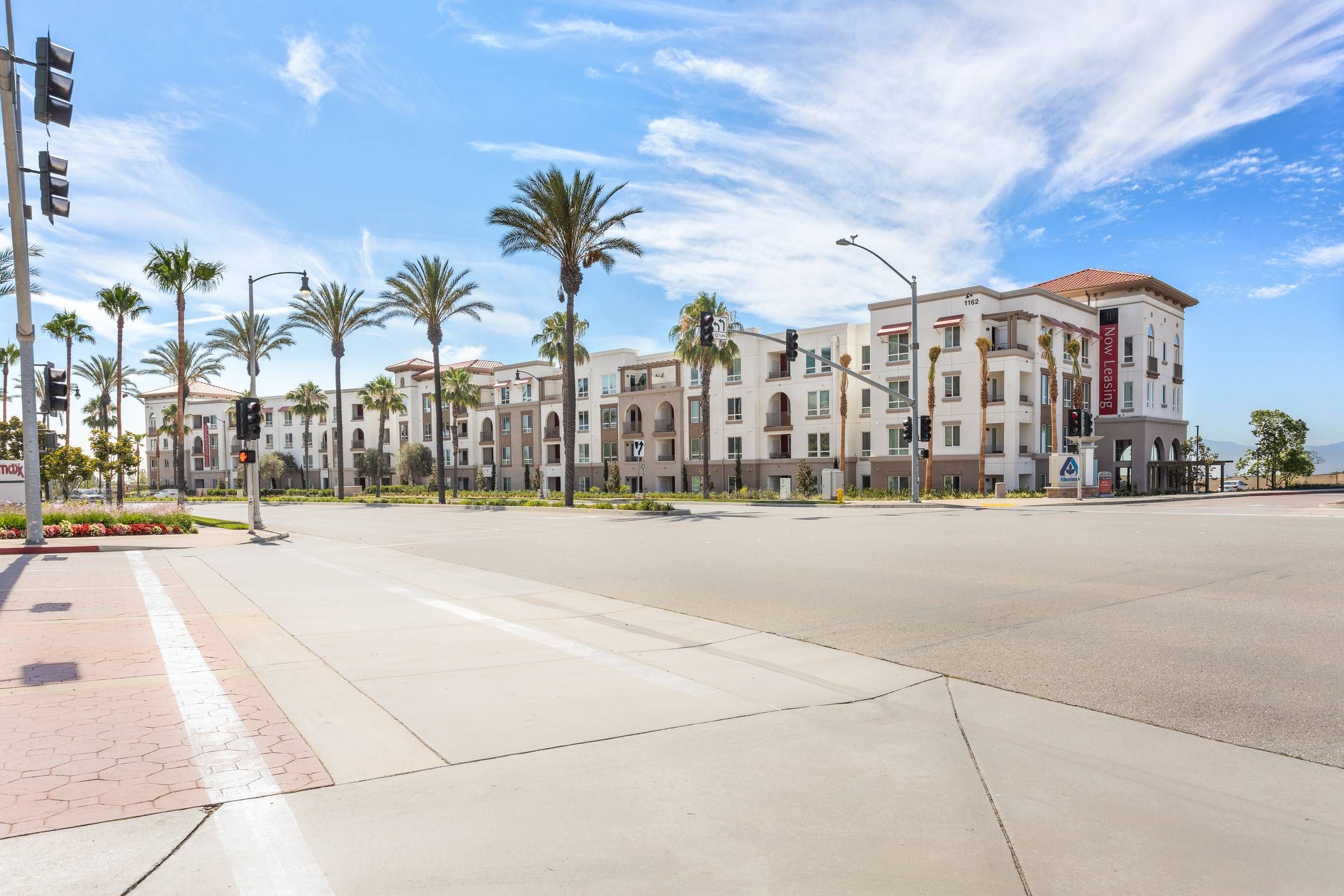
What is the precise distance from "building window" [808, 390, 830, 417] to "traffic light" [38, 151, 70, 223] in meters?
47.8

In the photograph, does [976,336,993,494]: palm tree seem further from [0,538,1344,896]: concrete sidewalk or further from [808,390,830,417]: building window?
[0,538,1344,896]: concrete sidewalk

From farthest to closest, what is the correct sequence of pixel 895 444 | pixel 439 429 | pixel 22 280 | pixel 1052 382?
pixel 895 444 < pixel 1052 382 < pixel 439 429 < pixel 22 280

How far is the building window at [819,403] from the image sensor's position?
187ft

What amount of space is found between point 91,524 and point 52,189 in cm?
1083

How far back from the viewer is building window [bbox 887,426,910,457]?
53094 mm

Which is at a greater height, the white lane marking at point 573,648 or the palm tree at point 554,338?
the palm tree at point 554,338

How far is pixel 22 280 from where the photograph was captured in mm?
16891

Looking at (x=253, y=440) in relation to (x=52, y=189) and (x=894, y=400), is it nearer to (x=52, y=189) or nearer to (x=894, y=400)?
(x=52, y=189)

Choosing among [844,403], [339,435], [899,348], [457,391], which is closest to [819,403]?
[844,403]

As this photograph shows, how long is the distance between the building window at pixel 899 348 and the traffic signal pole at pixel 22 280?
46418mm

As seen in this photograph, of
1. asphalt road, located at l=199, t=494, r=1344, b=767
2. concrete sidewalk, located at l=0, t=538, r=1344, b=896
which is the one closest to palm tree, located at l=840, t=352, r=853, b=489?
asphalt road, located at l=199, t=494, r=1344, b=767

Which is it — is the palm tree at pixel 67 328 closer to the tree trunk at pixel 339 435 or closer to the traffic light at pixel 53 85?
the tree trunk at pixel 339 435

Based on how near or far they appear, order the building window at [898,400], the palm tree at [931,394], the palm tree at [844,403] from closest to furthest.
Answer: the palm tree at [931,394], the building window at [898,400], the palm tree at [844,403]

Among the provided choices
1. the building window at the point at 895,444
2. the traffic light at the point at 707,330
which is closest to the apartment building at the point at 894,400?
the building window at the point at 895,444
